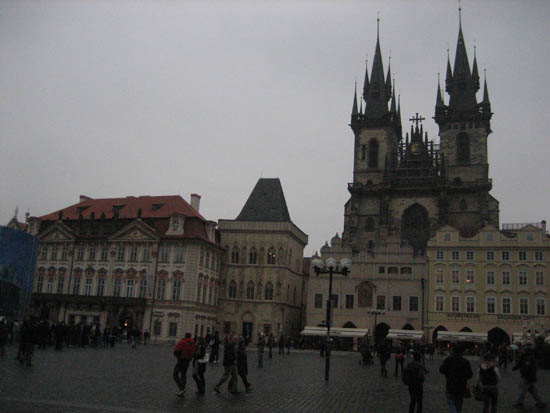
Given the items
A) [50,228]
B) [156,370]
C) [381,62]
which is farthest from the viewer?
[381,62]

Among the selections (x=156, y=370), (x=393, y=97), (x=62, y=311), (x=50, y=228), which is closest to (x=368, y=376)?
(x=156, y=370)

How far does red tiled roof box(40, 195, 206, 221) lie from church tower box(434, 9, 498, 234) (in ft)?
103

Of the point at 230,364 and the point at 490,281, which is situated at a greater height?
the point at 490,281

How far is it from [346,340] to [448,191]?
23.7m

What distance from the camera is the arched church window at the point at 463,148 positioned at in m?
75.2

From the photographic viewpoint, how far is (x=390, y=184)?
7444 cm

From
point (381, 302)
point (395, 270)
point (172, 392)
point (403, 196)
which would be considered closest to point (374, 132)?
point (403, 196)

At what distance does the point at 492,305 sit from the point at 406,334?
9374 mm

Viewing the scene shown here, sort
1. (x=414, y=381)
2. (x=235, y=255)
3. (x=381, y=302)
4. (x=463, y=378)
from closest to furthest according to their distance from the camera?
(x=463, y=378) < (x=414, y=381) < (x=381, y=302) < (x=235, y=255)

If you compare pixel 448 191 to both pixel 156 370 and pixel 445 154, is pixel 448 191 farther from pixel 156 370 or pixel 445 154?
pixel 156 370

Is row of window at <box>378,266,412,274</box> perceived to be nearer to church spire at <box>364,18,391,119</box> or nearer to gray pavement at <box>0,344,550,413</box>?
church spire at <box>364,18,391,119</box>

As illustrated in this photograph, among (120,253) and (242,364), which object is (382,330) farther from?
(242,364)

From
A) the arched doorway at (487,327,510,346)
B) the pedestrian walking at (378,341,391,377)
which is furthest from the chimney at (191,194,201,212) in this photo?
the pedestrian walking at (378,341,391,377)

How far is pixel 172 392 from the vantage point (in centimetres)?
1627
